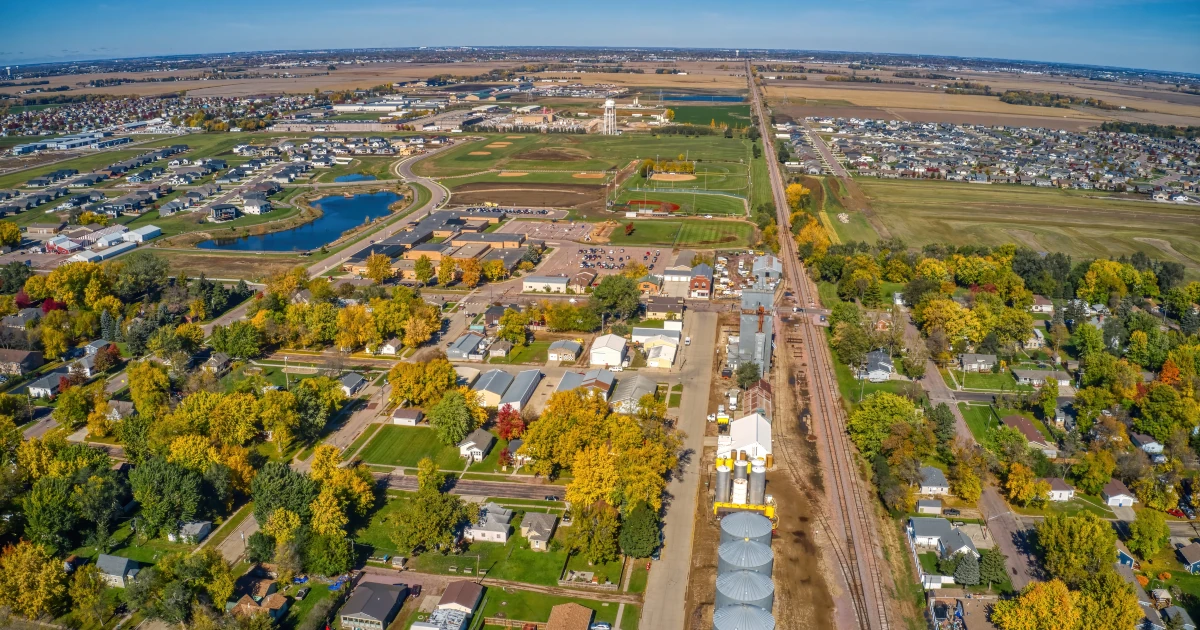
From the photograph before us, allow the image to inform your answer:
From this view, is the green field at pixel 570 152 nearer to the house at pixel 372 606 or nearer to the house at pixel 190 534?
the house at pixel 190 534

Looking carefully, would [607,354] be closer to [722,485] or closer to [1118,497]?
[722,485]

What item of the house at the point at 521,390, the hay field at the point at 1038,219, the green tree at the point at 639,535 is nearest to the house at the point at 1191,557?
the green tree at the point at 639,535

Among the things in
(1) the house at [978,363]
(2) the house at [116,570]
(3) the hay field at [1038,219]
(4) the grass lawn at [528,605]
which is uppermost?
(3) the hay field at [1038,219]

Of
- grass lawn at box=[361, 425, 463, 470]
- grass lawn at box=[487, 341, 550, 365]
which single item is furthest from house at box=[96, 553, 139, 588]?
grass lawn at box=[487, 341, 550, 365]

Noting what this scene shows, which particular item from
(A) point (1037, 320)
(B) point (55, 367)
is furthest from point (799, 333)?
(B) point (55, 367)

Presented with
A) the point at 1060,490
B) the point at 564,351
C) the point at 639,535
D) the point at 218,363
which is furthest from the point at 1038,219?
the point at 218,363

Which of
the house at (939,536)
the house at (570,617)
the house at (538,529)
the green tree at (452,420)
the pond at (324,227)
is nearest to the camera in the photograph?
the house at (570,617)

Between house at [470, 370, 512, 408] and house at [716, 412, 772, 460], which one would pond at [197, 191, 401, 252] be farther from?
house at [716, 412, 772, 460]

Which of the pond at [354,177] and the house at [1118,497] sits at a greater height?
the pond at [354,177]
